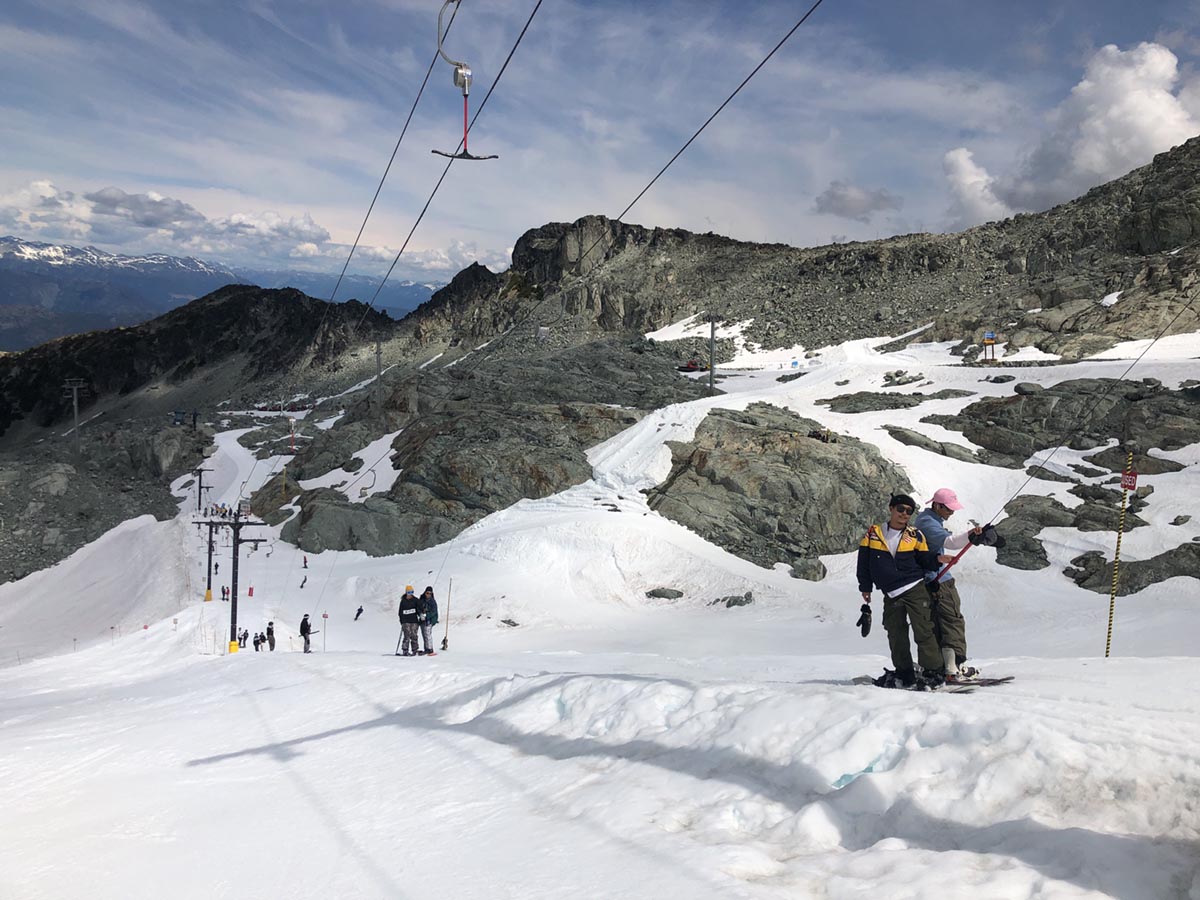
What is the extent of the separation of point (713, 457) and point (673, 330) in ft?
214

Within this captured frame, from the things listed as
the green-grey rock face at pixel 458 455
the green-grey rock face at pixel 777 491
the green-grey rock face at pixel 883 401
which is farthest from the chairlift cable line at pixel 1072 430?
the green-grey rock face at pixel 458 455

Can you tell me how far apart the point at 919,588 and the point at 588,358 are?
57673 mm

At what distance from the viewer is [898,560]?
7840 mm

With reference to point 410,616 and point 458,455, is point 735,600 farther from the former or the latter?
point 458,455

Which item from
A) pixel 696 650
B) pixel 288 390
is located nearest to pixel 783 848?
pixel 696 650

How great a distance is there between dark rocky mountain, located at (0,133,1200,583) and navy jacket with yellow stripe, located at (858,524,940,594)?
22198mm

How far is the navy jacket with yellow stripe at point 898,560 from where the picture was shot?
307 inches

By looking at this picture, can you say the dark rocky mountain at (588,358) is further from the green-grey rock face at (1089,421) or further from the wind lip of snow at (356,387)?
the wind lip of snow at (356,387)

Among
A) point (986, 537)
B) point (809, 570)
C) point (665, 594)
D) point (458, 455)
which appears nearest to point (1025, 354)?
point (809, 570)

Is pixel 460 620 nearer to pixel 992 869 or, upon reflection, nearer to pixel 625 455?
pixel 625 455

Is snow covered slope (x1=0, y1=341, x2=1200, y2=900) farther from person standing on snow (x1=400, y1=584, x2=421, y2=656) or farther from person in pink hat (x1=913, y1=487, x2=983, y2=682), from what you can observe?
person standing on snow (x1=400, y1=584, x2=421, y2=656)

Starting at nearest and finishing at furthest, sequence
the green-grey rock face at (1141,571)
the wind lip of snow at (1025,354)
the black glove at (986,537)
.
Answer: the black glove at (986,537) < the green-grey rock face at (1141,571) < the wind lip of snow at (1025,354)

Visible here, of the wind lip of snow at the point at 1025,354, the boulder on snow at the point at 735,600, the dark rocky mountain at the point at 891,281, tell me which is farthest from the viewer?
the dark rocky mountain at the point at 891,281

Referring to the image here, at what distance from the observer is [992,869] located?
13.2 ft
